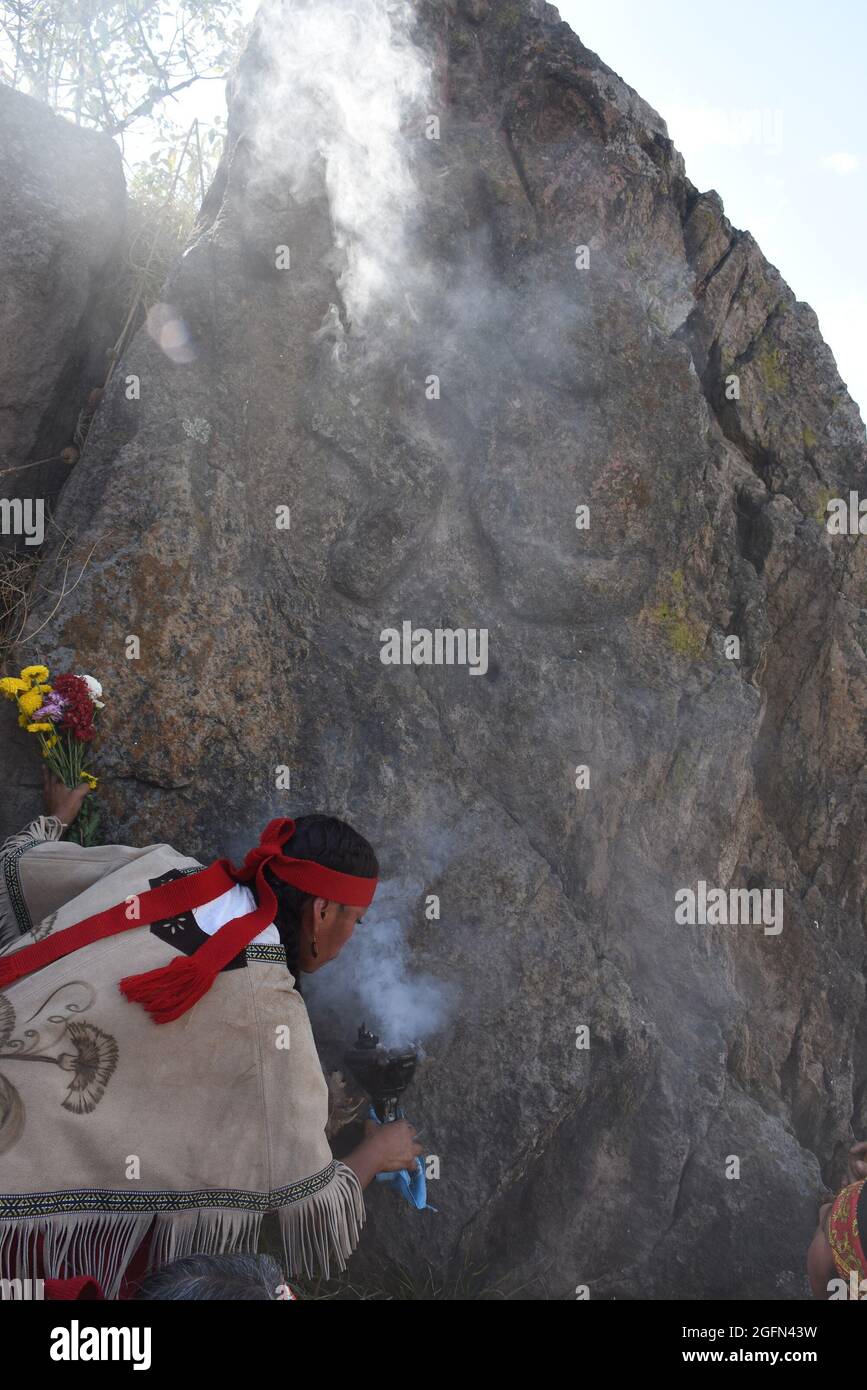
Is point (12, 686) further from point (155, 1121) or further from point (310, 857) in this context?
point (155, 1121)

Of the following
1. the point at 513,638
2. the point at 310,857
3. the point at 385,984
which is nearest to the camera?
the point at 310,857

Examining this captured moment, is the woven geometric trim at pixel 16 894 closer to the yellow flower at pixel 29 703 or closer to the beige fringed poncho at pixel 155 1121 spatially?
the beige fringed poncho at pixel 155 1121

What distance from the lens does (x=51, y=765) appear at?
3.67 meters

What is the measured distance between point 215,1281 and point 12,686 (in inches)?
84.9

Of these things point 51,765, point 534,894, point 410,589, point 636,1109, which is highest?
point 410,589

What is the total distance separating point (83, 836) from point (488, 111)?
3.63 meters

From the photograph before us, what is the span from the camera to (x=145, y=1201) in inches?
104

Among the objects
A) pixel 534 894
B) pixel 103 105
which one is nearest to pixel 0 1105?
pixel 534 894

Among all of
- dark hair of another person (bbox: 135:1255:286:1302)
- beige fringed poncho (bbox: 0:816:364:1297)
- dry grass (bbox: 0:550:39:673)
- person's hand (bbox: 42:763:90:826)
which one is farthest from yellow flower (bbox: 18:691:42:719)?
dark hair of another person (bbox: 135:1255:286:1302)

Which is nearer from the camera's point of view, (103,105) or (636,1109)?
(636,1109)

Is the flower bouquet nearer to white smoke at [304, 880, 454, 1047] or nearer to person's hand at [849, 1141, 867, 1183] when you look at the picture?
white smoke at [304, 880, 454, 1047]

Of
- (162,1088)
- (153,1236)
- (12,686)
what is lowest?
(153,1236)

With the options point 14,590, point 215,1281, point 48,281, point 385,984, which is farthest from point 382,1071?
point 48,281
